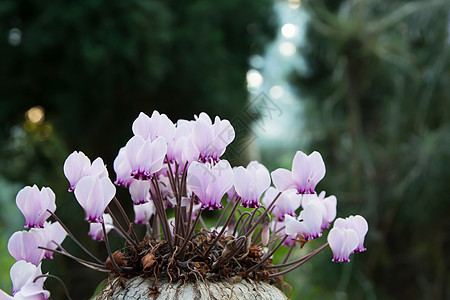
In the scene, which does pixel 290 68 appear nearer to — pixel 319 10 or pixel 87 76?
pixel 319 10

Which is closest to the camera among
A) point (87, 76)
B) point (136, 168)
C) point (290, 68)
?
point (136, 168)

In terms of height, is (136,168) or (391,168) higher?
(391,168)

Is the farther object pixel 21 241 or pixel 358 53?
pixel 358 53

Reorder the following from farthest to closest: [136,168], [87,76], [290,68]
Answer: [290,68] < [87,76] < [136,168]

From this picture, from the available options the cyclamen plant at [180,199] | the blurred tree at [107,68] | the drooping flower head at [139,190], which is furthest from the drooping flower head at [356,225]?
the blurred tree at [107,68]

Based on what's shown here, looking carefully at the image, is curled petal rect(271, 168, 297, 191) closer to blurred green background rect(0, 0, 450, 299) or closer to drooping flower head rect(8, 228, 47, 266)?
drooping flower head rect(8, 228, 47, 266)

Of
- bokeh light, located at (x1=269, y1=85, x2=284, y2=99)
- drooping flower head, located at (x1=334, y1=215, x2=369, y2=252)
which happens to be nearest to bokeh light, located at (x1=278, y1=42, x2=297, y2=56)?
bokeh light, located at (x1=269, y1=85, x2=284, y2=99)

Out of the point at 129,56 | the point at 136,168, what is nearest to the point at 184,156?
the point at 136,168
